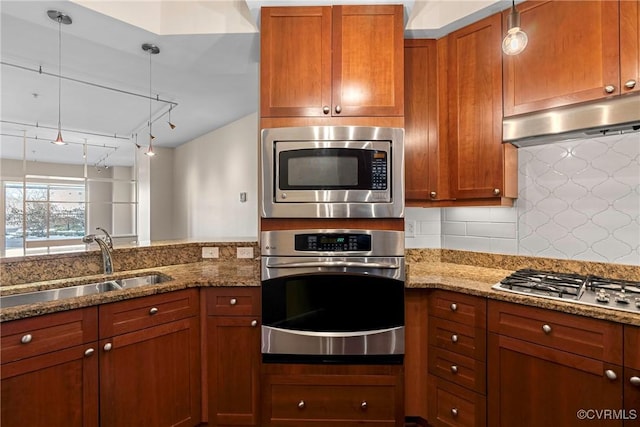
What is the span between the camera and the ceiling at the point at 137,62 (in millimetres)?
1886

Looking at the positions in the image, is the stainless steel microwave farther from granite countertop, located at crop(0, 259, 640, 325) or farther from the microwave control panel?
granite countertop, located at crop(0, 259, 640, 325)

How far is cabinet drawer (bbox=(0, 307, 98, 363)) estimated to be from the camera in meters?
1.24

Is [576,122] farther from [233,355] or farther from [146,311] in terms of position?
[146,311]

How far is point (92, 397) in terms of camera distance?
142 centimetres

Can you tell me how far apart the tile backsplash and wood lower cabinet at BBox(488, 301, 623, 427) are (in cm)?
69

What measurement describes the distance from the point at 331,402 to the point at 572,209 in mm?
1715

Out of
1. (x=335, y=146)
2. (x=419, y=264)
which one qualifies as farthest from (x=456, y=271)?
(x=335, y=146)

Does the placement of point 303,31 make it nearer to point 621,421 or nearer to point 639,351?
point 639,351

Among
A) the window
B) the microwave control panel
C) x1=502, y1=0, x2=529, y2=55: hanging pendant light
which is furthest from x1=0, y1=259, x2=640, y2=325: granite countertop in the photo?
the window

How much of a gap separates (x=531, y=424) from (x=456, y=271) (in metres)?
0.83

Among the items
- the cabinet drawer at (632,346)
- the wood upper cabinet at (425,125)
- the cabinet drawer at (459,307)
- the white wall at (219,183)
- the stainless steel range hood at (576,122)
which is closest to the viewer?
the cabinet drawer at (632,346)

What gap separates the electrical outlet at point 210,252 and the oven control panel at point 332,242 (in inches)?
34.7

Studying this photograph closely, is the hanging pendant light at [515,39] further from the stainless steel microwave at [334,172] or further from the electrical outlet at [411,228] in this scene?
the electrical outlet at [411,228]

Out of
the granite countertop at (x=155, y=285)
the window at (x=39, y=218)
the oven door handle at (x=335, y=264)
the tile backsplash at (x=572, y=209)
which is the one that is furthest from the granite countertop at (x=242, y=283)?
the window at (x=39, y=218)
